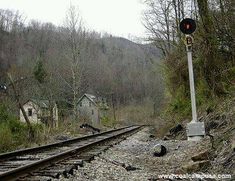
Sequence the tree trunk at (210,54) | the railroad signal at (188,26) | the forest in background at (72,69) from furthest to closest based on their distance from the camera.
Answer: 1. the forest in background at (72,69)
2. the tree trunk at (210,54)
3. the railroad signal at (188,26)

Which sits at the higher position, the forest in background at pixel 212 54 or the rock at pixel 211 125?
the forest in background at pixel 212 54

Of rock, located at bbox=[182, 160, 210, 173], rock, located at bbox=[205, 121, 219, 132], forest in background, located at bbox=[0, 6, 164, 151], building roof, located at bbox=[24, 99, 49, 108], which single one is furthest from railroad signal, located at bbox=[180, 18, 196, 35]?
building roof, located at bbox=[24, 99, 49, 108]

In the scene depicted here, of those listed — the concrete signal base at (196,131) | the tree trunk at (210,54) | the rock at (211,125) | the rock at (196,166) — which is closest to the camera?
the rock at (196,166)

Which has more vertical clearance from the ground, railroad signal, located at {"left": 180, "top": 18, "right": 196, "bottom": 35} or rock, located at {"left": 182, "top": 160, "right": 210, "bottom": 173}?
railroad signal, located at {"left": 180, "top": 18, "right": 196, "bottom": 35}

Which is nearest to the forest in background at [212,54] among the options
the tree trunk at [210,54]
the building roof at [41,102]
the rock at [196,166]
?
the tree trunk at [210,54]

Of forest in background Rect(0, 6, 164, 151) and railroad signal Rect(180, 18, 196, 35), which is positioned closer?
railroad signal Rect(180, 18, 196, 35)

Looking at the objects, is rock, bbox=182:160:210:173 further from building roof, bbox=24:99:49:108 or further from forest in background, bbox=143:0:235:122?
building roof, bbox=24:99:49:108

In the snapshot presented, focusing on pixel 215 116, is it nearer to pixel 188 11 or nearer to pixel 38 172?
pixel 38 172

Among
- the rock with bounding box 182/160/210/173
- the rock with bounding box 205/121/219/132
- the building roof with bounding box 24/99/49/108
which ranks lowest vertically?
the rock with bounding box 182/160/210/173

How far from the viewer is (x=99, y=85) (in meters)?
94.6

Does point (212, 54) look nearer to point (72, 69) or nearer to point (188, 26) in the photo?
point (188, 26)

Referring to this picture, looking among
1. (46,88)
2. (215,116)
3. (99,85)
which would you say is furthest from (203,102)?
(99,85)

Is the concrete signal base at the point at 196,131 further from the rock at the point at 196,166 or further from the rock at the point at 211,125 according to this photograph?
the rock at the point at 196,166

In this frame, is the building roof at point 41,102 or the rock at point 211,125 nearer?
the rock at point 211,125
